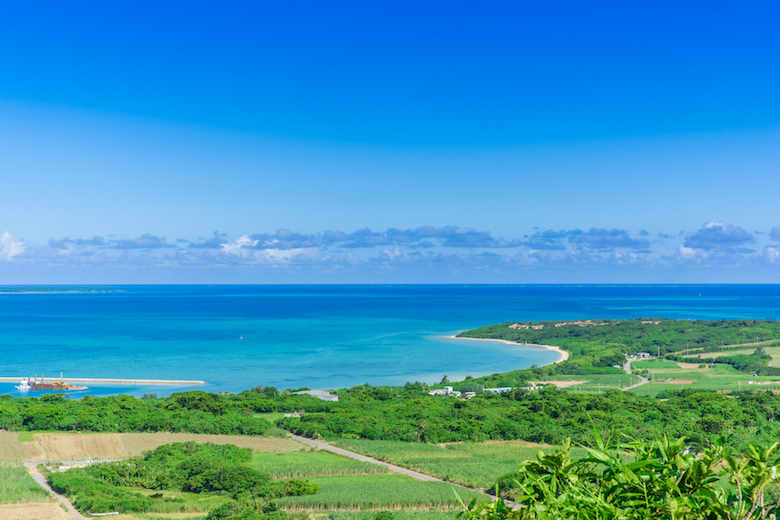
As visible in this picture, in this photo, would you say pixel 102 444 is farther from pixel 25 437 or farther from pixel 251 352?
pixel 251 352

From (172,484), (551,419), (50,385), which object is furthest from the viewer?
(50,385)

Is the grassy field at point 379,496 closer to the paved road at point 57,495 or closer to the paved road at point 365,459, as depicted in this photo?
the paved road at point 365,459

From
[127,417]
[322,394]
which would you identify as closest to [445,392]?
[322,394]

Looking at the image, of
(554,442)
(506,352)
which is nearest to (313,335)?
(506,352)

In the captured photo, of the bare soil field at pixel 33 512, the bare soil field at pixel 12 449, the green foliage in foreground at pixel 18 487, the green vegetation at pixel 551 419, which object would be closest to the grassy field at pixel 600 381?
the green vegetation at pixel 551 419

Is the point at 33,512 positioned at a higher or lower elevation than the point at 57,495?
higher

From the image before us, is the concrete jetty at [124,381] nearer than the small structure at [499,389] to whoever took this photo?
No
